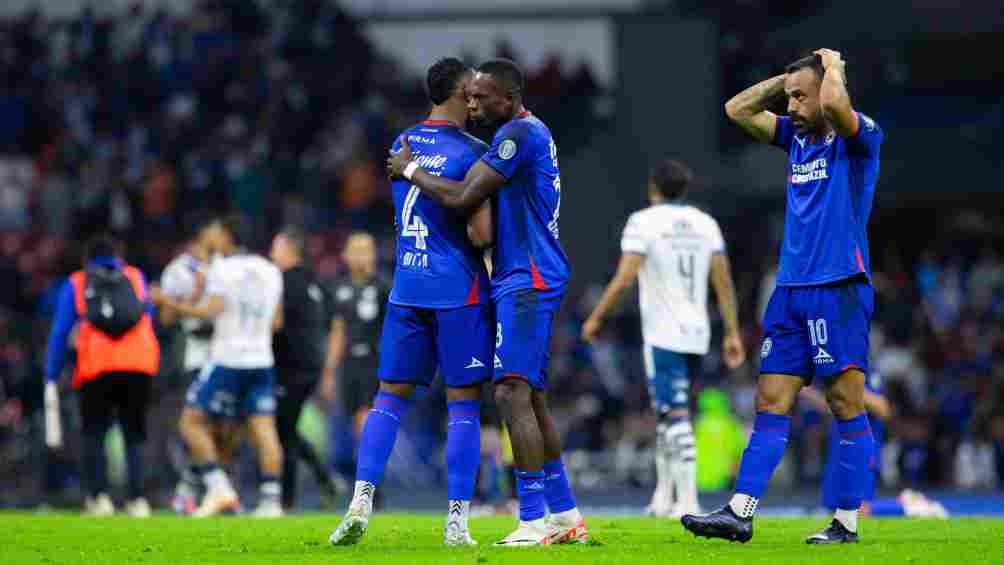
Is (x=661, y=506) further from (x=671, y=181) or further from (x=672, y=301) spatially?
(x=671, y=181)

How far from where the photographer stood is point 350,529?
10633mm

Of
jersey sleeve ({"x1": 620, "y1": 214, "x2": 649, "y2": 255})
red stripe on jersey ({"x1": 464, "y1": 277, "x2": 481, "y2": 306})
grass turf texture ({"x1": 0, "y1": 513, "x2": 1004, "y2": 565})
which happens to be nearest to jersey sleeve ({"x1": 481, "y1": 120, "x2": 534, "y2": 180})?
red stripe on jersey ({"x1": 464, "y1": 277, "x2": 481, "y2": 306})

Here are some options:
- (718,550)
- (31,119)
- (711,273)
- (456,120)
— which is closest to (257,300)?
(711,273)

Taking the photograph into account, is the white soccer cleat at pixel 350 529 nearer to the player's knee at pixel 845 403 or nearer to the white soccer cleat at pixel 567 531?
the white soccer cleat at pixel 567 531

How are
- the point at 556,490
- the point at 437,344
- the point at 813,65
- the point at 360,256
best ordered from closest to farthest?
the point at 813,65 → the point at 437,344 → the point at 556,490 → the point at 360,256

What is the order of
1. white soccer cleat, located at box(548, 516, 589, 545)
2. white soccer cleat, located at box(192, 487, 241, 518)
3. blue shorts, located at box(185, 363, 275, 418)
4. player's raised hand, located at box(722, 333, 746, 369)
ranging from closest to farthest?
1. white soccer cleat, located at box(548, 516, 589, 545)
2. player's raised hand, located at box(722, 333, 746, 369)
3. white soccer cleat, located at box(192, 487, 241, 518)
4. blue shorts, located at box(185, 363, 275, 418)

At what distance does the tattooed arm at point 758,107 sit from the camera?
438 inches

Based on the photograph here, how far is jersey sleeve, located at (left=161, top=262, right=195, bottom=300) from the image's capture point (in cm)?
1947

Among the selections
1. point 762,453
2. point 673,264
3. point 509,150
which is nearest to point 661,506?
point 673,264

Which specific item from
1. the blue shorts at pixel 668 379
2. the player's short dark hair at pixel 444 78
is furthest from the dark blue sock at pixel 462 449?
the blue shorts at pixel 668 379

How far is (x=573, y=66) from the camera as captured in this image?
3306cm

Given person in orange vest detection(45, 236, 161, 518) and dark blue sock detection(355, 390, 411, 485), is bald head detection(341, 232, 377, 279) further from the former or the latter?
dark blue sock detection(355, 390, 411, 485)

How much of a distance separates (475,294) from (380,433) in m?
0.98

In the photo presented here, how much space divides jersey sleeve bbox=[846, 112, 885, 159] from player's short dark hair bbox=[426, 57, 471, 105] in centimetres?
230
